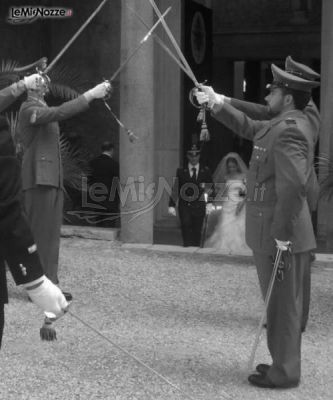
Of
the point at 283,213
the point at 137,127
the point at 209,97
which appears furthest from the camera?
the point at 137,127

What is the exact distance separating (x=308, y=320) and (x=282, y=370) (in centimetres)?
200

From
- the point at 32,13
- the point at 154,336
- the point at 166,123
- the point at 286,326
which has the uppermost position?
the point at 32,13

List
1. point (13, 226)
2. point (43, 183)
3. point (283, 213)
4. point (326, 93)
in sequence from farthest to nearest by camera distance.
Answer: point (326, 93), point (43, 183), point (283, 213), point (13, 226)

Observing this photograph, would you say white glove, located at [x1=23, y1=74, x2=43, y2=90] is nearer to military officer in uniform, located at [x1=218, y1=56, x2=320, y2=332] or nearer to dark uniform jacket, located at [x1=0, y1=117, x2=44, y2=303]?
military officer in uniform, located at [x1=218, y1=56, x2=320, y2=332]

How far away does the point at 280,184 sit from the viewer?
552 cm

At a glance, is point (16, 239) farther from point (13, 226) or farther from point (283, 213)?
point (283, 213)

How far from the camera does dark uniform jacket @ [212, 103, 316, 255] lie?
550 centimetres

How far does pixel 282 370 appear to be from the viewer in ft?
18.6

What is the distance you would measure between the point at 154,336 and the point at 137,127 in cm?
486

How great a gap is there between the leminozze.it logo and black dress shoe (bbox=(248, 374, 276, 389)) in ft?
29.9

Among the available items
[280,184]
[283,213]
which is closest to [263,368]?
[283,213]

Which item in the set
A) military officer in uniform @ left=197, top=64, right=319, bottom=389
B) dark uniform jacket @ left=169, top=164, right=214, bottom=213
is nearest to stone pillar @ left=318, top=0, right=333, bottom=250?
dark uniform jacket @ left=169, top=164, right=214, bottom=213

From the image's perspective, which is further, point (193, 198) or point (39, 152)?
point (193, 198)

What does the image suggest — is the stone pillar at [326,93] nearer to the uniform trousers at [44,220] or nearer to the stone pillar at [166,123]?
the stone pillar at [166,123]
